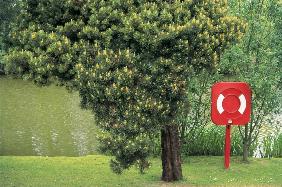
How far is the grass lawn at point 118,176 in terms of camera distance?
11.2 m

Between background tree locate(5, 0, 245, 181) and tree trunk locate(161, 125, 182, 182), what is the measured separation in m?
1.67

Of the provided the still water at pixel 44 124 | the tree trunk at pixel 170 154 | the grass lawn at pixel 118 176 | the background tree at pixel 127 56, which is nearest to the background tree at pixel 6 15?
the background tree at pixel 127 56

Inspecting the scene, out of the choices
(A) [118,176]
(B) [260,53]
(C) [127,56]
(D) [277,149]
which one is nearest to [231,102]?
(B) [260,53]

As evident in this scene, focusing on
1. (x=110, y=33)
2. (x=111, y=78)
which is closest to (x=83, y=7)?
(x=110, y=33)

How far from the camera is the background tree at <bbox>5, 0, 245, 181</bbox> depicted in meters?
8.75

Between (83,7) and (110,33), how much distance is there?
0.68 meters

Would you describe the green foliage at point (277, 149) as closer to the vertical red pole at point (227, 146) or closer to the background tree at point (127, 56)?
the vertical red pole at point (227, 146)

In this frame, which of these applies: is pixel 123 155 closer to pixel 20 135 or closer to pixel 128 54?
pixel 128 54

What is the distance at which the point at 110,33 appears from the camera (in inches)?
349

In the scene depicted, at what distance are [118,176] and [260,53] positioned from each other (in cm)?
425

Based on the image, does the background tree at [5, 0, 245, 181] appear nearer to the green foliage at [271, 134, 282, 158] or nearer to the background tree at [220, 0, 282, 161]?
the background tree at [220, 0, 282, 161]

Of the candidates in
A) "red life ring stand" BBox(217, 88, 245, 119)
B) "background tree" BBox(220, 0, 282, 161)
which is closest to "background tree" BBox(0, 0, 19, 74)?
"red life ring stand" BBox(217, 88, 245, 119)

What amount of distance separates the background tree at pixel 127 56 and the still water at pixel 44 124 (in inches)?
299

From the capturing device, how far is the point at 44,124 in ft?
66.9
